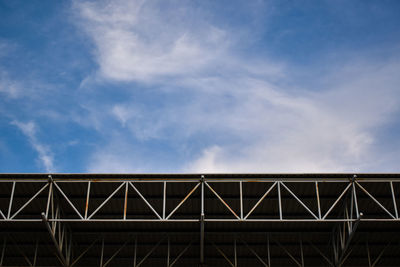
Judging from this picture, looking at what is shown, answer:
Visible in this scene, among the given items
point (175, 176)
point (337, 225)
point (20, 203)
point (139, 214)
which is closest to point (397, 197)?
point (337, 225)

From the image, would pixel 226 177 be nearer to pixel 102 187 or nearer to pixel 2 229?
pixel 102 187

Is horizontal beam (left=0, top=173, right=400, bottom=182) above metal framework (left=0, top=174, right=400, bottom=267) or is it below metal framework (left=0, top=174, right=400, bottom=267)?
above

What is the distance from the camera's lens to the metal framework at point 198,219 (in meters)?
21.2

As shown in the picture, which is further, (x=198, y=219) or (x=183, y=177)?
(x=198, y=219)

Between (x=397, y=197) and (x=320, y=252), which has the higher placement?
(x=397, y=197)

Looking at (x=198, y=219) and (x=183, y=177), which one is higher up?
(x=183, y=177)

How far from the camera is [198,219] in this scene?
22.4 meters

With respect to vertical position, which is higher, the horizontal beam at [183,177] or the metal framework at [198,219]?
the horizontal beam at [183,177]

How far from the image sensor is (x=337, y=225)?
22.8m

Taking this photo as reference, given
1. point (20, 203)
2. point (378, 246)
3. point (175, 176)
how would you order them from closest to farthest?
point (175, 176) < point (20, 203) < point (378, 246)

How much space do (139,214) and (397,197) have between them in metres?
13.9

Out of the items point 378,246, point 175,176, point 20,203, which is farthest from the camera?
point 378,246

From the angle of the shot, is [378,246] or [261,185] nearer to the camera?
[261,185]

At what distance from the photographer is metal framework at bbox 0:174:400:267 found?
2119 cm
